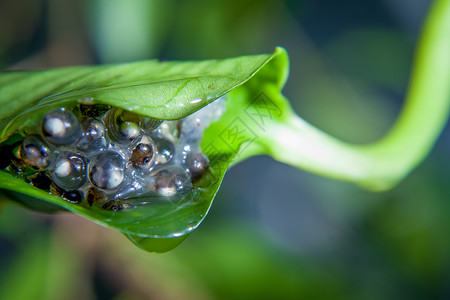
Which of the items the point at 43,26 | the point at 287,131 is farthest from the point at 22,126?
the point at 43,26

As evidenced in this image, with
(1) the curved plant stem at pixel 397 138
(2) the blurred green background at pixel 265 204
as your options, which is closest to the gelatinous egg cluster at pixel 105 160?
(1) the curved plant stem at pixel 397 138

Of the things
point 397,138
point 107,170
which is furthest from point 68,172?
point 397,138

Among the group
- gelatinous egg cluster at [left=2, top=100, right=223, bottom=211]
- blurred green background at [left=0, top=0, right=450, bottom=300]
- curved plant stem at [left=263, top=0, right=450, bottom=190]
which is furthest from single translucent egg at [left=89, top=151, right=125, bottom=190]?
blurred green background at [left=0, top=0, right=450, bottom=300]

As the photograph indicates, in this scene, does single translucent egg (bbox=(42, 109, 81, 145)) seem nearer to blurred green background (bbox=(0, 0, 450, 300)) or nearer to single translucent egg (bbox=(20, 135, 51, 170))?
single translucent egg (bbox=(20, 135, 51, 170))

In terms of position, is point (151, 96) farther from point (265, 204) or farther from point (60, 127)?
point (265, 204)

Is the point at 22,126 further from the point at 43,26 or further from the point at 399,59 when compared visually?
the point at 399,59

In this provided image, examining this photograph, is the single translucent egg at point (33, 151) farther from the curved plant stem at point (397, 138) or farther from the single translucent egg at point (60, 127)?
the curved plant stem at point (397, 138)
